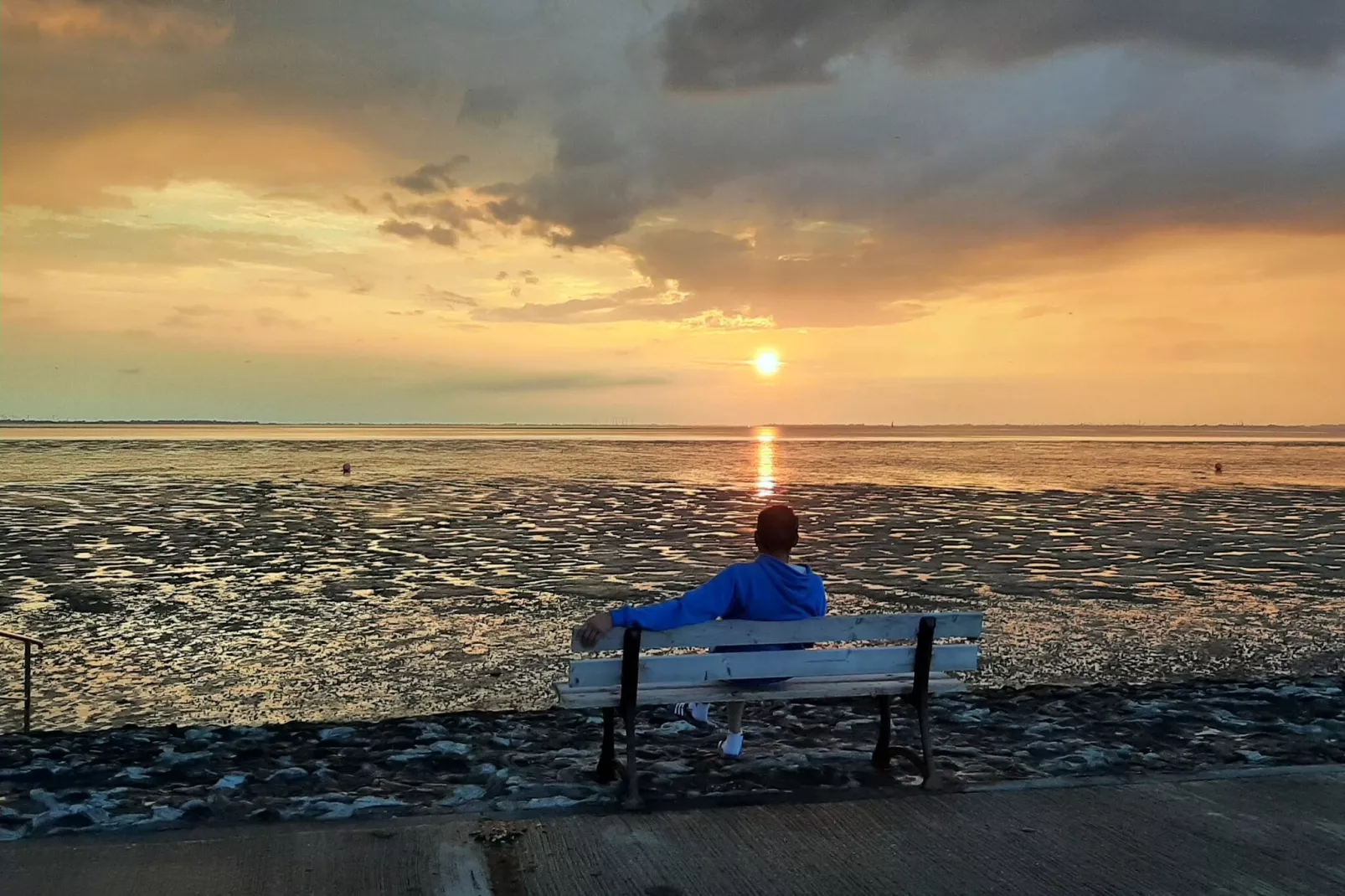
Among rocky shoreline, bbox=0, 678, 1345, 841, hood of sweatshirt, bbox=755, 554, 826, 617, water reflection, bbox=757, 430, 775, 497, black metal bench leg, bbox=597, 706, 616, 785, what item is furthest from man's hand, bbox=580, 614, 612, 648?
water reflection, bbox=757, 430, 775, 497

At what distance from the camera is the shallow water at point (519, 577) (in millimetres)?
10102

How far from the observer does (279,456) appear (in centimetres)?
6450

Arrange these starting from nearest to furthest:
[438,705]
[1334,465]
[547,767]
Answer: [547,767] < [438,705] < [1334,465]

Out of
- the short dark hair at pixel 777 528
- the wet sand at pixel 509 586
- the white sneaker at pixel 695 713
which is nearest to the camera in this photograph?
the short dark hair at pixel 777 528

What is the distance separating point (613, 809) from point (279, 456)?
63.8 meters

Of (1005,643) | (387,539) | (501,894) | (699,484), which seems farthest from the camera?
(699,484)

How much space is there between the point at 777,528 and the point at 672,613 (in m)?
0.81

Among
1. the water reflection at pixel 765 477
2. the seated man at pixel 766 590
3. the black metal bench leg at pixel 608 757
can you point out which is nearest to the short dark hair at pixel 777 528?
the seated man at pixel 766 590

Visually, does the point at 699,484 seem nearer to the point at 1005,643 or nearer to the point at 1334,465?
the point at 1005,643

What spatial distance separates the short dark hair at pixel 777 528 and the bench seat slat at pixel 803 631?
1.54 ft

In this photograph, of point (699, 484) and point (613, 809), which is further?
point (699, 484)

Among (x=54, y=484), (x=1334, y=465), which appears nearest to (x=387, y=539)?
(x=54, y=484)

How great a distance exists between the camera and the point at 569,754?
6535mm

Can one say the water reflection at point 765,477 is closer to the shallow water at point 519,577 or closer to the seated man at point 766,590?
the shallow water at point 519,577
